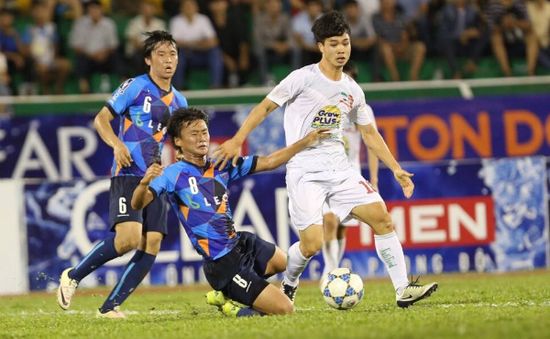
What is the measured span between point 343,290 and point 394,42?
Result: 9.52 m

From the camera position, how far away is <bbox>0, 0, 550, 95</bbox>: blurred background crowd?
1756cm

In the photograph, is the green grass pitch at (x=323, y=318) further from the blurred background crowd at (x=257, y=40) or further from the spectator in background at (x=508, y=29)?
the spectator in background at (x=508, y=29)

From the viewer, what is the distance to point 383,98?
16781 mm

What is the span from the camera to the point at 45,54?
1748 cm

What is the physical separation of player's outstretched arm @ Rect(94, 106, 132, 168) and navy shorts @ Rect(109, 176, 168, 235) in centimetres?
24

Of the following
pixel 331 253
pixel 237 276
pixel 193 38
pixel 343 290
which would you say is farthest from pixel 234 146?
pixel 193 38

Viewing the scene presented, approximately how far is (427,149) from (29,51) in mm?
6221

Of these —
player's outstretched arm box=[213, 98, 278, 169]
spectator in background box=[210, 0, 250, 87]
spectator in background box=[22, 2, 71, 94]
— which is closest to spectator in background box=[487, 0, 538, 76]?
spectator in background box=[210, 0, 250, 87]

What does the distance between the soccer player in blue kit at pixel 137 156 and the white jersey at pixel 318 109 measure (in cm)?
98

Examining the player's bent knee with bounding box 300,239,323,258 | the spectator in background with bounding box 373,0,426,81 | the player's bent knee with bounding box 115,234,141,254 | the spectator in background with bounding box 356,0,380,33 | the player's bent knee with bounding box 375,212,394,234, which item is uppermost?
the spectator in background with bounding box 356,0,380,33

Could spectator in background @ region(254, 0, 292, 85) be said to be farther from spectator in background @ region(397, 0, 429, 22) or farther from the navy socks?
the navy socks

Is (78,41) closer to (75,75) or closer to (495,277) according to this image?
(75,75)

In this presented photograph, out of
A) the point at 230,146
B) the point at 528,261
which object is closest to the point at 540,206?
the point at 528,261

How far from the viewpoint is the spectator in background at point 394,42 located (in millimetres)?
17891
